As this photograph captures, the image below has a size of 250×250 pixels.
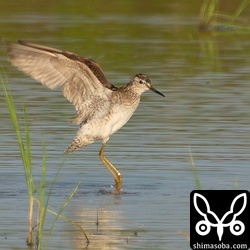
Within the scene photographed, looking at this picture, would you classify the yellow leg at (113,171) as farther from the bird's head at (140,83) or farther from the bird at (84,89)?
the bird's head at (140,83)

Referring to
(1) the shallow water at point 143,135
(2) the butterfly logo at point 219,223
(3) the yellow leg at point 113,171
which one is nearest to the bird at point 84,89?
(3) the yellow leg at point 113,171

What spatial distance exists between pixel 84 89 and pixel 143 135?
1738 millimetres

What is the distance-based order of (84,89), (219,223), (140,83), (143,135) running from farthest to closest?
(143,135) < (140,83) < (84,89) < (219,223)

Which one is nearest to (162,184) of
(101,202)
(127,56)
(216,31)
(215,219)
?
(101,202)

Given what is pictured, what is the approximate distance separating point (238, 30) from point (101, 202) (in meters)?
11.7

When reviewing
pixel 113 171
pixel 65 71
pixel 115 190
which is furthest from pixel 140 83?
pixel 115 190

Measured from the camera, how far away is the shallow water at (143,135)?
369 inches

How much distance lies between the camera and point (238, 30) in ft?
70.9

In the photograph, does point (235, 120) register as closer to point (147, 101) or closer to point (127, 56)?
point (147, 101)

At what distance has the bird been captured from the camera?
36.0ft

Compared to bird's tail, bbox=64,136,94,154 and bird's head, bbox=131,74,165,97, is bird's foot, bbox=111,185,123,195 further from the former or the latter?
bird's head, bbox=131,74,165,97

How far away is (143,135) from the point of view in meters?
12.8

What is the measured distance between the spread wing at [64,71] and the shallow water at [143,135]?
0.74 metres

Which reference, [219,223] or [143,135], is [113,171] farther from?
[219,223]
